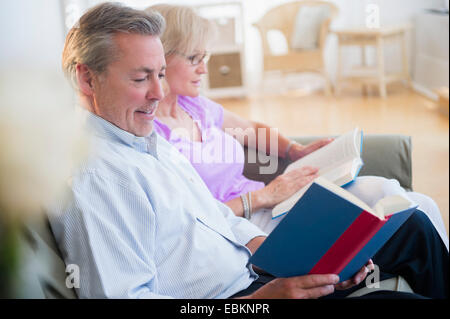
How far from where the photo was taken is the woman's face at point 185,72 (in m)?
1.49

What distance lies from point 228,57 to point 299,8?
81cm

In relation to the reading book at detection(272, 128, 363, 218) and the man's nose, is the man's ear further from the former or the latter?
the reading book at detection(272, 128, 363, 218)

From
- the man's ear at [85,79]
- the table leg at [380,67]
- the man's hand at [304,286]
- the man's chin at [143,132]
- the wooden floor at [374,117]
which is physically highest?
the man's ear at [85,79]

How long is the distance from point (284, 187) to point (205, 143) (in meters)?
0.26

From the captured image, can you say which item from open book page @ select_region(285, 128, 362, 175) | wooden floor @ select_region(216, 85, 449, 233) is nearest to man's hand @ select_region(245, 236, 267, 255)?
open book page @ select_region(285, 128, 362, 175)

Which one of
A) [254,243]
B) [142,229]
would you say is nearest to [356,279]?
[254,243]

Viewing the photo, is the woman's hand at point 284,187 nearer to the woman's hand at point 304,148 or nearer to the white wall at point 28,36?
the woman's hand at point 304,148

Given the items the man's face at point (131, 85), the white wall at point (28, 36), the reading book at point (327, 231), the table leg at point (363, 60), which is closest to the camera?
the white wall at point (28, 36)

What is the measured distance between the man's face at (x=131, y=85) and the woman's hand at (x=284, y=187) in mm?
525

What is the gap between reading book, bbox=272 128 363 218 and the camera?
4.56ft

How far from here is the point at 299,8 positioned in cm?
512

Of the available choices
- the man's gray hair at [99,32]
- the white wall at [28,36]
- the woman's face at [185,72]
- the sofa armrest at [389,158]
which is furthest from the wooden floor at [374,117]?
the white wall at [28,36]

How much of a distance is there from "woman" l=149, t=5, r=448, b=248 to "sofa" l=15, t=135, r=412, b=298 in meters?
0.21

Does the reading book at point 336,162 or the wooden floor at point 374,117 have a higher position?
the reading book at point 336,162
